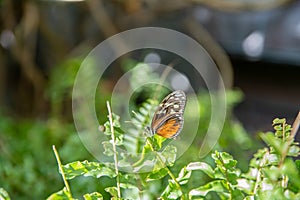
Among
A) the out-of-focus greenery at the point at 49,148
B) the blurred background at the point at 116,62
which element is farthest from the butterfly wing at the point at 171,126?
the blurred background at the point at 116,62

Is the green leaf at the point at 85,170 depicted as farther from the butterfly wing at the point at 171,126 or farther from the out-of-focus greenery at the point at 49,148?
the out-of-focus greenery at the point at 49,148

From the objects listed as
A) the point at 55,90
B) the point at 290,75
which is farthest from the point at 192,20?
the point at 55,90

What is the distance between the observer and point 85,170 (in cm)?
37

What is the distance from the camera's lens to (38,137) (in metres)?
1.08

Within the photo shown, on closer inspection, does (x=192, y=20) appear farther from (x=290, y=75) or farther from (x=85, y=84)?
(x=85, y=84)

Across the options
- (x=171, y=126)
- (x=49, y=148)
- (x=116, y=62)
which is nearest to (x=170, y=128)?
(x=171, y=126)

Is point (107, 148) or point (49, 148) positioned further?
point (49, 148)

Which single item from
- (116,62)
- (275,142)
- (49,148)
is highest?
(116,62)

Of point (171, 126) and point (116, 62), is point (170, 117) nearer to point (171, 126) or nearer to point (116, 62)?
point (171, 126)

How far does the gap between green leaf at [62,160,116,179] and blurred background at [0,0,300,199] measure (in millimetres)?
581

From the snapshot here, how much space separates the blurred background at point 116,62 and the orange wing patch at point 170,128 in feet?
1.97

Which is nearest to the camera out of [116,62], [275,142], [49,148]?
[275,142]

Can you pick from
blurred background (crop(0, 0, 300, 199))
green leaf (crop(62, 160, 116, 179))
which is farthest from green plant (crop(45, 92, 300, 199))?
blurred background (crop(0, 0, 300, 199))

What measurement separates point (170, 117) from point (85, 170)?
0.23 ft
